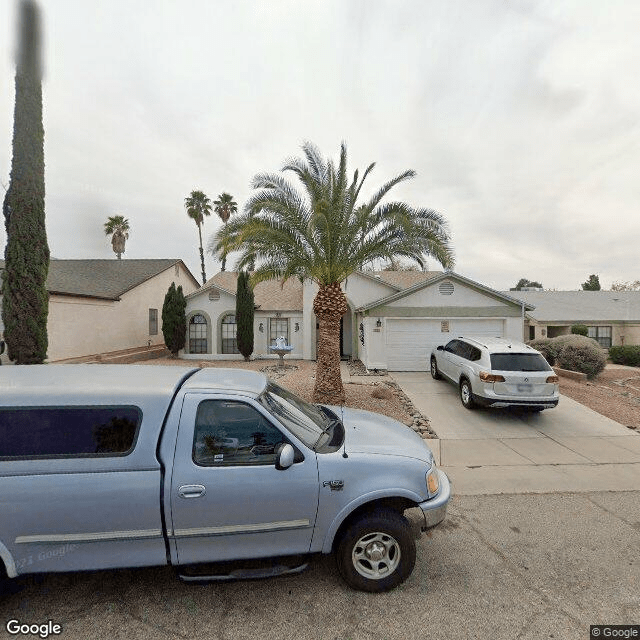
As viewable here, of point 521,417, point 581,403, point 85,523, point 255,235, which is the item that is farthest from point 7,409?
point 581,403

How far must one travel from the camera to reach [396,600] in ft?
9.23

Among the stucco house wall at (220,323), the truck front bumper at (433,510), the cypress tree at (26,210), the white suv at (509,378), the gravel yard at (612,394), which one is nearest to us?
the truck front bumper at (433,510)

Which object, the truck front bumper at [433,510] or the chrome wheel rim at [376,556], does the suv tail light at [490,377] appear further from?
the chrome wheel rim at [376,556]

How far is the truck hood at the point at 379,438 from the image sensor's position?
3158 millimetres

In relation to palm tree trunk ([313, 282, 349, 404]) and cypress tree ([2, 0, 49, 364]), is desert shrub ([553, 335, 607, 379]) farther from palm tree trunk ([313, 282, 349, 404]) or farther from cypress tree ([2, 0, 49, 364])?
cypress tree ([2, 0, 49, 364])

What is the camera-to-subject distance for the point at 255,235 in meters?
8.83

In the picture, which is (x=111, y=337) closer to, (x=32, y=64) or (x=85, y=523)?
(x=32, y=64)

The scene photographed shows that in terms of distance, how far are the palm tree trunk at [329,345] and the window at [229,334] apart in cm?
1075

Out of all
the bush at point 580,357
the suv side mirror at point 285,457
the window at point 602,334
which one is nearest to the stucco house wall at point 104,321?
the suv side mirror at point 285,457

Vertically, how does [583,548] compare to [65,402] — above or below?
below

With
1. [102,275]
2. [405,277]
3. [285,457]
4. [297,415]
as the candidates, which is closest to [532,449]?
[297,415]

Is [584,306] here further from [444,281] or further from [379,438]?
[379,438]

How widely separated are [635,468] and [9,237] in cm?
1794

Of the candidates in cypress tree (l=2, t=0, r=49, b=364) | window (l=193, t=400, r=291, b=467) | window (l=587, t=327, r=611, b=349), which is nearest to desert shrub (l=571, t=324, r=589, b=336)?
window (l=587, t=327, r=611, b=349)
